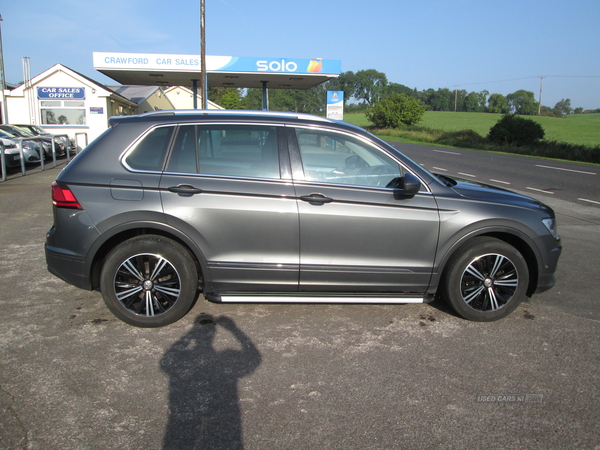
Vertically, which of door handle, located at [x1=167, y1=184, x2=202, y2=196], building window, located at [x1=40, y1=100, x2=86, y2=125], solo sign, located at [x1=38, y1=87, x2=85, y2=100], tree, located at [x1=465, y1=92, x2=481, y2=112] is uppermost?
tree, located at [x1=465, y1=92, x2=481, y2=112]

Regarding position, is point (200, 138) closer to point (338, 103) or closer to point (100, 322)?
point (100, 322)

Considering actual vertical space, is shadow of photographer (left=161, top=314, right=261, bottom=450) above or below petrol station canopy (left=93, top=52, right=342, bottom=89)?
below

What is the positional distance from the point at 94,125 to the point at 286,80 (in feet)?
36.9

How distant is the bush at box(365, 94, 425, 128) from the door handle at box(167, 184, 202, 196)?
218 ft

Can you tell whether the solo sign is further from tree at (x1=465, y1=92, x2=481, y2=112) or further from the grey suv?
tree at (x1=465, y1=92, x2=481, y2=112)

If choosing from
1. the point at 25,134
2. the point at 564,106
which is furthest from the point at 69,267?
the point at 564,106

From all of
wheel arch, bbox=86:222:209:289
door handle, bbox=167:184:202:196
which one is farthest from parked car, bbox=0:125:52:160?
Answer: door handle, bbox=167:184:202:196

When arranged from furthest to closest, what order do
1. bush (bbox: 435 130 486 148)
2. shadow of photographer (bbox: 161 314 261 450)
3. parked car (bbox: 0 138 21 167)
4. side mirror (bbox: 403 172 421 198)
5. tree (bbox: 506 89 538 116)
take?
tree (bbox: 506 89 538 116), bush (bbox: 435 130 486 148), parked car (bbox: 0 138 21 167), side mirror (bbox: 403 172 421 198), shadow of photographer (bbox: 161 314 261 450)

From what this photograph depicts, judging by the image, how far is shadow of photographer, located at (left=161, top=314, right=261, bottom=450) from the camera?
258 cm

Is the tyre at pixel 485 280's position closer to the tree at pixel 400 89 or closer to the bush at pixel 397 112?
the bush at pixel 397 112

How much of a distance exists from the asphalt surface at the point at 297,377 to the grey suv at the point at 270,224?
0.32m

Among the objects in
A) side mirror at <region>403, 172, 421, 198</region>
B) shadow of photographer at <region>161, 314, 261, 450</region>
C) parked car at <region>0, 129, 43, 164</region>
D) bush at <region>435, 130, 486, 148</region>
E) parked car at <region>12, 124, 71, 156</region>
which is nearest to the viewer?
shadow of photographer at <region>161, 314, 261, 450</region>

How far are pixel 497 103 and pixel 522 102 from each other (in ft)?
21.6

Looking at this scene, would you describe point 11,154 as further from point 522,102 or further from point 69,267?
point 522,102
